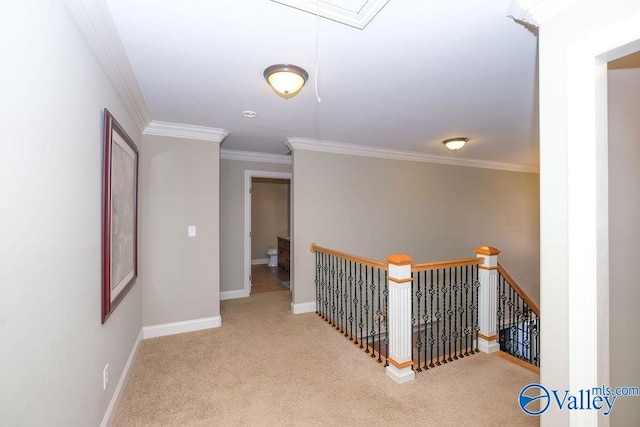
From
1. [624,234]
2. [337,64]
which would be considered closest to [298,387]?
[624,234]

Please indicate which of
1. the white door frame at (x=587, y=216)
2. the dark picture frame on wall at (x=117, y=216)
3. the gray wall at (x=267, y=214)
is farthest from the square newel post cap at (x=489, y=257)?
the gray wall at (x=267, y=214)

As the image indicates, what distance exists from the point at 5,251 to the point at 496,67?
9.47 feet

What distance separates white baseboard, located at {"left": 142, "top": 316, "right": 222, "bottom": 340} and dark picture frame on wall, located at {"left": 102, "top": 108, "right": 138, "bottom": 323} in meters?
0.88

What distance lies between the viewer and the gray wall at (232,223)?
4.92m

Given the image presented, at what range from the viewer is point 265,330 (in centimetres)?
351

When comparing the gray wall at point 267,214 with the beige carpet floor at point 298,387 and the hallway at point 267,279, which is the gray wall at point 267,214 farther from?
the beige carpet floor at point 298,387

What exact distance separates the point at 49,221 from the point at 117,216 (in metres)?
1.06

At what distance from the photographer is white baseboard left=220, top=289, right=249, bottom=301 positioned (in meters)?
4.86

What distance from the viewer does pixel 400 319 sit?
2.51 metres

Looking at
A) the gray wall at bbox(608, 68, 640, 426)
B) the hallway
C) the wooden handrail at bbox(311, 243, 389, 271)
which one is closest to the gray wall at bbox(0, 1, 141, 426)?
the wooden handrail at bbox(311, 243, 389, 271)

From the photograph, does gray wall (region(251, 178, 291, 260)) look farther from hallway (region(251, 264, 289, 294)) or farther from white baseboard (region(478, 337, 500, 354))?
white baseboard (region(478, 337, 500, 354))

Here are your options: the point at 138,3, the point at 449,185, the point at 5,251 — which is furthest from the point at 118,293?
the point at 449,185

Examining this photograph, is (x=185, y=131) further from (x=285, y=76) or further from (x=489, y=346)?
(x=489, y=346)

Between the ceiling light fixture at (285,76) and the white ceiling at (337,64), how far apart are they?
A: 50 millimetres
